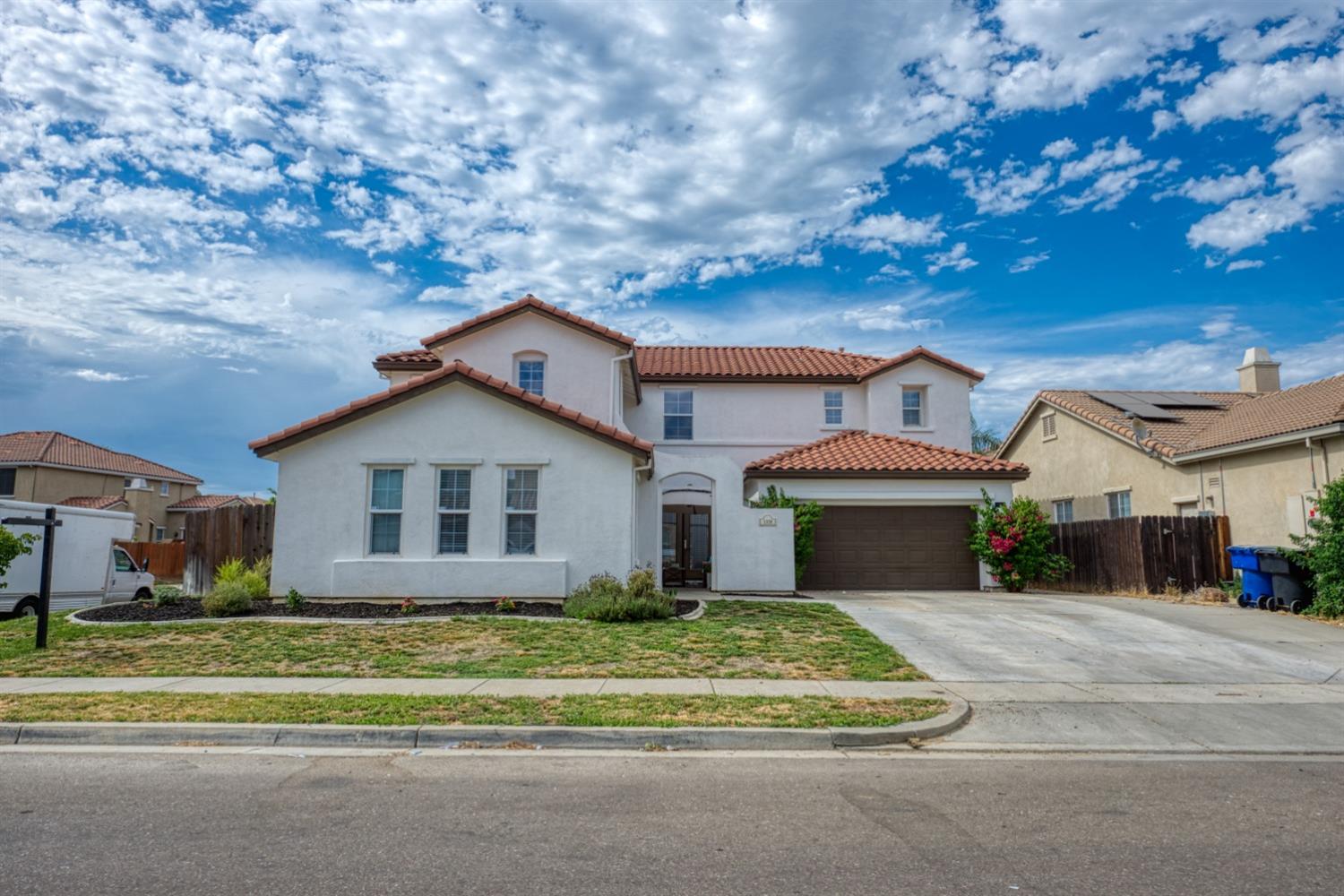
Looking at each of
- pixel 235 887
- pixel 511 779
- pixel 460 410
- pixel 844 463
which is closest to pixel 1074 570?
pixel 844 463

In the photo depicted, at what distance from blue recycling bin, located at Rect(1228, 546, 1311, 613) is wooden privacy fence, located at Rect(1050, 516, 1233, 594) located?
91.9 inches

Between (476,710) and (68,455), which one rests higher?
(68,455)

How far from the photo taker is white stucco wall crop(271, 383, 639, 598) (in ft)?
52.6

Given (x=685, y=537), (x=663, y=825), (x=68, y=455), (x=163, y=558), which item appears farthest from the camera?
(x=68, y=455)

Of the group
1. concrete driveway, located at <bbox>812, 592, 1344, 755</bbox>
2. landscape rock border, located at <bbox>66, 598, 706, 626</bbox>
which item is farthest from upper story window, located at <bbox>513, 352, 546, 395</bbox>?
concrete driveway, located at <bbox>812, 592, 1344, 755</bbox>

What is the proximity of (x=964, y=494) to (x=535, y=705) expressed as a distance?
15261 mm

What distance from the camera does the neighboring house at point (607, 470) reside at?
637 inches

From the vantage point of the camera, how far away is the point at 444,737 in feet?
24.6

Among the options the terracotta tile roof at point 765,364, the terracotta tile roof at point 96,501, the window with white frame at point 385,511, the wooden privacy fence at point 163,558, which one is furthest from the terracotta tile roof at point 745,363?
the terracotta tile roof at point 96,501

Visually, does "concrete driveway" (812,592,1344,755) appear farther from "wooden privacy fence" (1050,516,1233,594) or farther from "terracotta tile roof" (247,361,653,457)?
"terracotta tile roof" (247,361,653,457)

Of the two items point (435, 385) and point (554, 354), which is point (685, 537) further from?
point (435, 385)

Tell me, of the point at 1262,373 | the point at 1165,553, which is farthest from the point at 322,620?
the point at 1262,373

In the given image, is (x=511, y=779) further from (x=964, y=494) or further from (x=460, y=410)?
(x=964, y=494)

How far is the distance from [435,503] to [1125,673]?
11.7 m
